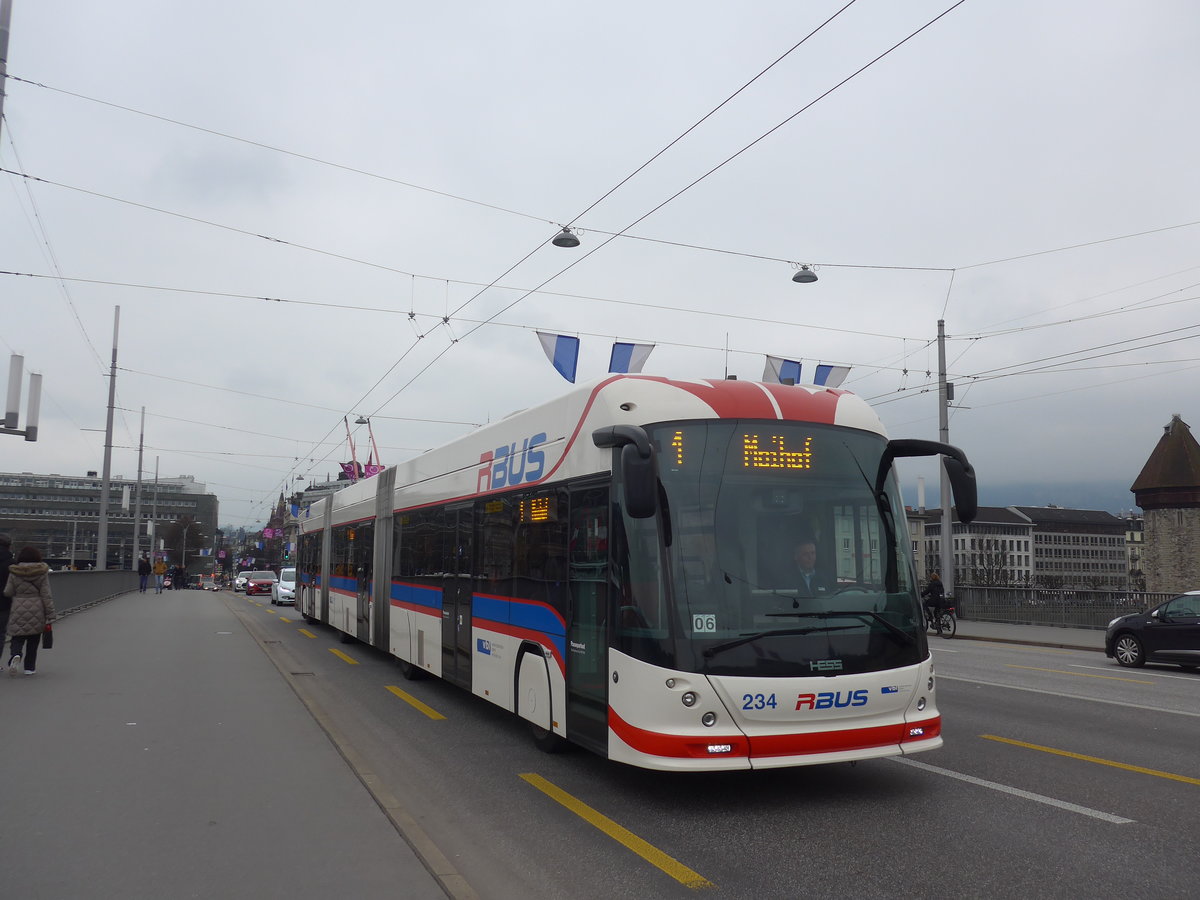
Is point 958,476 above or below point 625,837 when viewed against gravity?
above

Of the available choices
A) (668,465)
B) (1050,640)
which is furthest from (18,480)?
(668,465)

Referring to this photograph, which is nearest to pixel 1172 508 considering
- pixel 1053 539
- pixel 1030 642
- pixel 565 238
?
pixel 1030 642

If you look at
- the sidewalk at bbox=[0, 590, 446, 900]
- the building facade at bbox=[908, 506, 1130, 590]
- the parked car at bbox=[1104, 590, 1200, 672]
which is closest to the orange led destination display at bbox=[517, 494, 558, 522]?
the sidewalk at bbox=[0, 590, 446, 900]

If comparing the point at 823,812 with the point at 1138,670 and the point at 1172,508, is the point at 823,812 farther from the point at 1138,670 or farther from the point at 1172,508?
the point at 1172,508

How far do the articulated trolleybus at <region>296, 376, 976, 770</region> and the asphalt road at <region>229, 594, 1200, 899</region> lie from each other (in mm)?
424

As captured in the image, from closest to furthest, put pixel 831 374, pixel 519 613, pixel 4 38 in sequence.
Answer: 1. pixel 519 613
2. pixel 4 38
3. pixel 831 374

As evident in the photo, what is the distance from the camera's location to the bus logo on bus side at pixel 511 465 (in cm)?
874

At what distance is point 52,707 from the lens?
1027cm

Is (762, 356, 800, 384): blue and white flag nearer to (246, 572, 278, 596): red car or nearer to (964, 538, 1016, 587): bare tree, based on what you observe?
(246, 572, 278, 596): red car

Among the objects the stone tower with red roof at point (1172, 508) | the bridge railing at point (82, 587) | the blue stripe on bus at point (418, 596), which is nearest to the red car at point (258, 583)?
the bridge railing at point (82, 587)

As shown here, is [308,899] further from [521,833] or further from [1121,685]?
[1121,685]

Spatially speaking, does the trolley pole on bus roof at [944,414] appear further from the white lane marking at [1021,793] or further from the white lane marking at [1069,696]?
the white lane marking at [1021,793]

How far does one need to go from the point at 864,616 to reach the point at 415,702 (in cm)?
651

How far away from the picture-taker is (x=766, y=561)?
21.9ft
